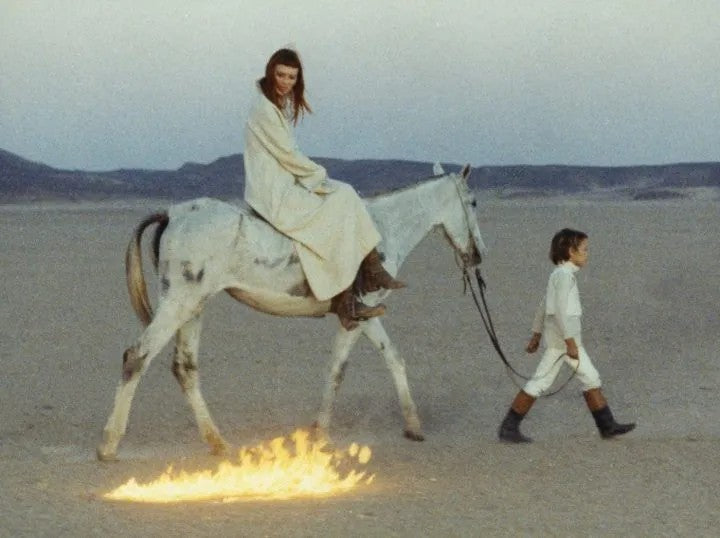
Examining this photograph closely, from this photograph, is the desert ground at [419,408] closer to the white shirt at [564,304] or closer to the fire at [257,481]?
the fire at [257,481]

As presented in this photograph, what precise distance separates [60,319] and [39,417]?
5049 millimetres

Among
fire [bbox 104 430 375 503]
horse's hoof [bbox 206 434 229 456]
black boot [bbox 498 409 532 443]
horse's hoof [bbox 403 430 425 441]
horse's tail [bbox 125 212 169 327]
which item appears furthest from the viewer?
horse's hoof [bbox 403 430 425 441]

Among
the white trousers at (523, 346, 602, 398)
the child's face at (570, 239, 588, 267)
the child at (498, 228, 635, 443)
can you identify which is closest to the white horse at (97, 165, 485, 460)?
the child at (498, 228, 635, 443)

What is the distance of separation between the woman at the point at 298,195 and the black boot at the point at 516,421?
1420mm

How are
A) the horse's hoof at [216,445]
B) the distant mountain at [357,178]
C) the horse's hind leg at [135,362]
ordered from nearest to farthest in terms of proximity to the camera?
the horse's hind leg at [135,362] → the horse's hoof at [216,445] → the distant mountain at [357,178]

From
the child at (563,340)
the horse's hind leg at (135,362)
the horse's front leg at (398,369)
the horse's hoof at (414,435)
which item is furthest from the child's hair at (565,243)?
the horse's hind leg at (135,362)

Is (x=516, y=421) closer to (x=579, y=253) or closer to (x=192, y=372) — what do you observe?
(x=579, y=253)

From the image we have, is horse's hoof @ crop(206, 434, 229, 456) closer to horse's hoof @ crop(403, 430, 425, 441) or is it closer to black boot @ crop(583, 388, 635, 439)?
horse's hoof @ crop(403, 430, 425, 441)

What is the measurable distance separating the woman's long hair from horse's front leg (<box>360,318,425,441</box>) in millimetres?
1655

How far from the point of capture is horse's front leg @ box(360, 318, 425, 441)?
11320 millimetres

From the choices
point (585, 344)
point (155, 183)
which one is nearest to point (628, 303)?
point (585, 344)

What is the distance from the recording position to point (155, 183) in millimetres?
109562

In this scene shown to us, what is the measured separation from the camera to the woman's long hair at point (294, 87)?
10.6m

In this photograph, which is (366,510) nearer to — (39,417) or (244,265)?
(244,265)
